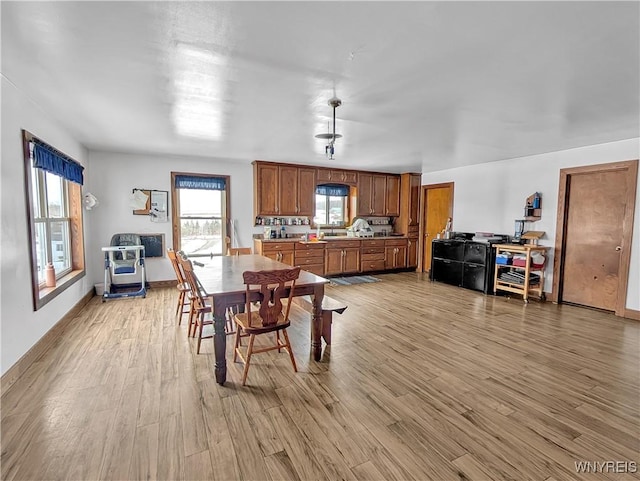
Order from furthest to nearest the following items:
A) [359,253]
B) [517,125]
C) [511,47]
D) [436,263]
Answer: [359,253], [436,263], [517,125], [511,47]

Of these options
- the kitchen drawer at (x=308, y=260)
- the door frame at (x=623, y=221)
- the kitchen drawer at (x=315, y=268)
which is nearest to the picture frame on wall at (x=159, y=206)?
the kitchen drawer at (x=308, y=260)

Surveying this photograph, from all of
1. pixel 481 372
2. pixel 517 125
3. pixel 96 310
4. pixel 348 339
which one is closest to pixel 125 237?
pixel 96 310

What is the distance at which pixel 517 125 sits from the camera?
3.60m

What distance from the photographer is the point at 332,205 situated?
7207mm

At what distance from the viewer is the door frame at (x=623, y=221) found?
4051mm

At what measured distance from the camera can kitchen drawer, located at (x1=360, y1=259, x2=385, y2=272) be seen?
678 centimetres

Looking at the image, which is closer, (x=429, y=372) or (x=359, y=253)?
(x=429, y=372)

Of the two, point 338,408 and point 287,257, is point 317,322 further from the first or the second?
Answer: point 287,257

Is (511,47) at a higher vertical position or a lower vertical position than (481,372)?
higher

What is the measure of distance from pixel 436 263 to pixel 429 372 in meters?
3.92

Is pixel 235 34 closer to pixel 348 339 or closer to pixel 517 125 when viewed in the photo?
pixel 348 339

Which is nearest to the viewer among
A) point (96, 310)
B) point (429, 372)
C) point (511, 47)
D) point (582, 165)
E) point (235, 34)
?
point (235, 34)

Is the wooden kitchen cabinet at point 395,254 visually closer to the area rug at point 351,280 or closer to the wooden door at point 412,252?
the wooden door at point 412,252

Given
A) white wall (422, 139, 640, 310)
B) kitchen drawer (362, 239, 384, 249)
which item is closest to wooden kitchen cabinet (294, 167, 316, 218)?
kitchen drawer (362, 239, 384, 249)
